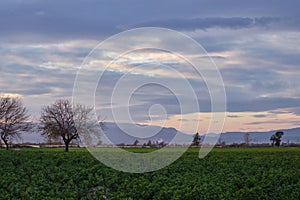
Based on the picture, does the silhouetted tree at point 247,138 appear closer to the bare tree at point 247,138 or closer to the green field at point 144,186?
the bare tree at point 247,138

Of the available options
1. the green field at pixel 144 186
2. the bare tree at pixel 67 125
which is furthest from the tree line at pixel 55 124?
the green field at pixel 144 186

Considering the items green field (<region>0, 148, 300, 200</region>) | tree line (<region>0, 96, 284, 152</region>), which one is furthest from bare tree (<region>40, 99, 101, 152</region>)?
green field (<region>0, 148, 300, 200</region>)

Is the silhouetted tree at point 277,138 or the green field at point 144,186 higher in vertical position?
the silhouetted tree at point 277,138

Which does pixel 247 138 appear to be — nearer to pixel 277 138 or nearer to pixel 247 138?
pixel 247 138

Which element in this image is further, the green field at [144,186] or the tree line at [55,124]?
the tree line at [55,124]

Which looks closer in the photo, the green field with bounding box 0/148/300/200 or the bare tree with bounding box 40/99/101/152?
the green field with bounding box 0/148/300/200

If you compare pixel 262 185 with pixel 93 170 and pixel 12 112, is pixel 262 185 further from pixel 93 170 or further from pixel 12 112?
pixel 12 112

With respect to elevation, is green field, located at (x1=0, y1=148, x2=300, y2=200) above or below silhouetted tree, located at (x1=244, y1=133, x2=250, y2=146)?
below

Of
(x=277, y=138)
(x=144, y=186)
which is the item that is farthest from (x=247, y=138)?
(x=144, y=186)

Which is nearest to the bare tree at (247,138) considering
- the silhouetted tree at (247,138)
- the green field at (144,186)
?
the silhouetted tree at (247,138)

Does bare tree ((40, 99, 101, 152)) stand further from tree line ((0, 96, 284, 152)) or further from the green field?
the green field

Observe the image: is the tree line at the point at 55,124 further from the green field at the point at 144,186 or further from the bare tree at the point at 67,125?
the green field at the point at 144,186

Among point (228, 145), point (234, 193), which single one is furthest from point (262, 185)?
point (228, 145)

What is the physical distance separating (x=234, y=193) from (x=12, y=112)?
73.0 m
